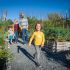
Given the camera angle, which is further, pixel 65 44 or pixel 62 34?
pixel 62 34

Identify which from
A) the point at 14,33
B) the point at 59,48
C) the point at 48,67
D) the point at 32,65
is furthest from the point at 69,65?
the point at 14,33

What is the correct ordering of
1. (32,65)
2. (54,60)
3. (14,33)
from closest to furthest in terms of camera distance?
(32,65) → (54,60) → (14,33)

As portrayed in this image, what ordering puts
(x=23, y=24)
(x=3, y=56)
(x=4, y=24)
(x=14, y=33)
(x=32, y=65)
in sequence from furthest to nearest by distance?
(x=4, y=24), (x=14, y=33), (x=23, y=24), (x=32, y=65), (x=3, y=56)

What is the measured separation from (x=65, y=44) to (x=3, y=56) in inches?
219

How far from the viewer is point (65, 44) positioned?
14102 mm

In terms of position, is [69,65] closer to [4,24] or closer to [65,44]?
[65,44]

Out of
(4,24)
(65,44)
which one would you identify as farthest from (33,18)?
(65,44)

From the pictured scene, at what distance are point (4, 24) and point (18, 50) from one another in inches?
616

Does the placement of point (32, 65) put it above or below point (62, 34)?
below

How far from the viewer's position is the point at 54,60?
36.3 ft

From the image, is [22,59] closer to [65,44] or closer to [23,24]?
[65,44]

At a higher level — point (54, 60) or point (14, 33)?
point (14, 33)

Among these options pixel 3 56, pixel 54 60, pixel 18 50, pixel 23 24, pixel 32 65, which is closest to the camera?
pixel 3 56

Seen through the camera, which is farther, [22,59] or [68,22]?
[68,22]
